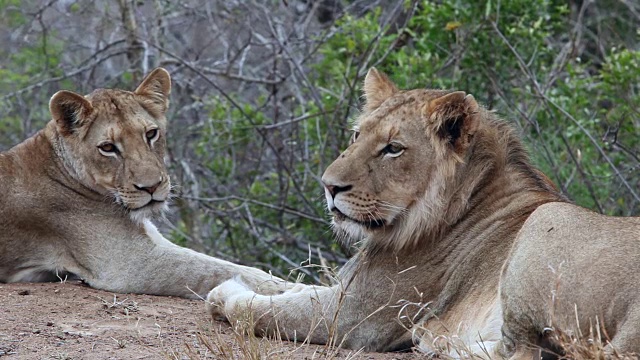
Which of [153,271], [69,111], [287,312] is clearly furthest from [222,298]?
[69,111]

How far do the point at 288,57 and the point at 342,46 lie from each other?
0.56 meters

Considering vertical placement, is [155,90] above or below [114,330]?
above

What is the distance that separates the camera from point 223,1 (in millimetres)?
9391

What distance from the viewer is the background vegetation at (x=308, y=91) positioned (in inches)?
312

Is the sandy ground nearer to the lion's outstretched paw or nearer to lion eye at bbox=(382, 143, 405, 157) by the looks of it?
the lion's outstretched paw

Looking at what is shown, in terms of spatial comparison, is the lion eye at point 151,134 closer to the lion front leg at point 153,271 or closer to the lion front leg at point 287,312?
the lion front leg at point 153,271

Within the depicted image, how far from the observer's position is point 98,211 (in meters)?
5.65

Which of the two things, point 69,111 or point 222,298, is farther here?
point 69,111

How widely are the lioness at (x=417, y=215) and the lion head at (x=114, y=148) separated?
3.83 feet

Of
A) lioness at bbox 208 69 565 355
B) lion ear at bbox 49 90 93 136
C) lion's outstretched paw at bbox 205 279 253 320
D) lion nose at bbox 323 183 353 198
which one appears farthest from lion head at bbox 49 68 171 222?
lion nose at bbox 323 183 353 198

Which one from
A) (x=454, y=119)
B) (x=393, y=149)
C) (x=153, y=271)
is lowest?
(x=153, y=271)

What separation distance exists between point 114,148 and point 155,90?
23.1 inches

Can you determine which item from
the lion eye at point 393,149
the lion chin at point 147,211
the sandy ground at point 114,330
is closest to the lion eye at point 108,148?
the lion chin at point 147,211

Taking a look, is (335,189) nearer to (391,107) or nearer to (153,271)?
(391,107)
